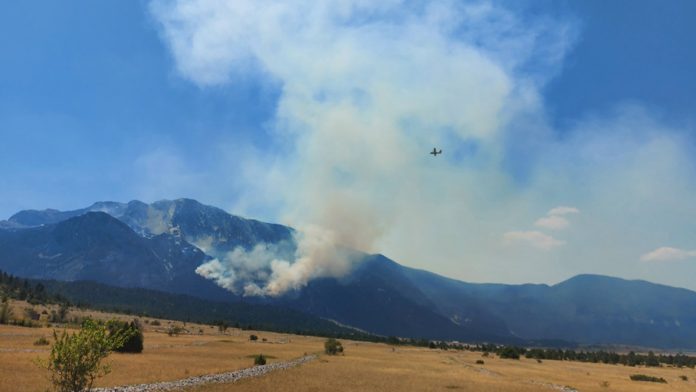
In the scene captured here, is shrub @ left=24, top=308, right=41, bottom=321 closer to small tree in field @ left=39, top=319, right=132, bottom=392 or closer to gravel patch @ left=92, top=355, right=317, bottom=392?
gravel patch @ left=92, top=355, right=317, bottom=392

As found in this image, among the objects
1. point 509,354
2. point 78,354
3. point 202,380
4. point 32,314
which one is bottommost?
point 202,380

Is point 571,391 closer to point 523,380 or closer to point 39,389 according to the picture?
point 523,380

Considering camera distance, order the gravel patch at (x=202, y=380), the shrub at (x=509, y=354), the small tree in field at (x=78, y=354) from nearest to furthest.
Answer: the small tree in field at (x=78, y=354), the gravel patch at (x=202, y=380), the shrub at (x=509, y=354)

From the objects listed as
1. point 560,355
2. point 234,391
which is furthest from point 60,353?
point 560,355

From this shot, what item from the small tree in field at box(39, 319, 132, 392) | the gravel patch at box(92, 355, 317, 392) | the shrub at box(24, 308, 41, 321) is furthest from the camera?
the shrub at box(24, 308, 41, 321)

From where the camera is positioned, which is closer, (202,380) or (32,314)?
(202,380)

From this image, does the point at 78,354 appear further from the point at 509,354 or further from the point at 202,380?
the point at 509,354

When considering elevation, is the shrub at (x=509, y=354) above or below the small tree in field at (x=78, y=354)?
below

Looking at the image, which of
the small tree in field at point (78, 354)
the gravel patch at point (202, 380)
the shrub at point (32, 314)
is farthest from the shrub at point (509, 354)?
the small tree in field at point (78, 354)

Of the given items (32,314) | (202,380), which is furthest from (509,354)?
(32,314)

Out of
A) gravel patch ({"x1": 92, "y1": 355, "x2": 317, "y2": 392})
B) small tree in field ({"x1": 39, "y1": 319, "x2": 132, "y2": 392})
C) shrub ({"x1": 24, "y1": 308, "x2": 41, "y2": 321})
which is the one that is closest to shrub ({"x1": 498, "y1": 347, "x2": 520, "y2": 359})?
gravel patch ({"x1": 92, "y1": 355, "x2": 317, "y2": 392})

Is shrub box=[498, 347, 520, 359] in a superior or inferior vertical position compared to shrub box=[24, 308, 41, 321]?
inferior

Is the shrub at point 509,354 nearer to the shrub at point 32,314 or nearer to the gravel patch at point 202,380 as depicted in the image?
the gravel patch at point 202,380

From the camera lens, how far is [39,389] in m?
39.5
